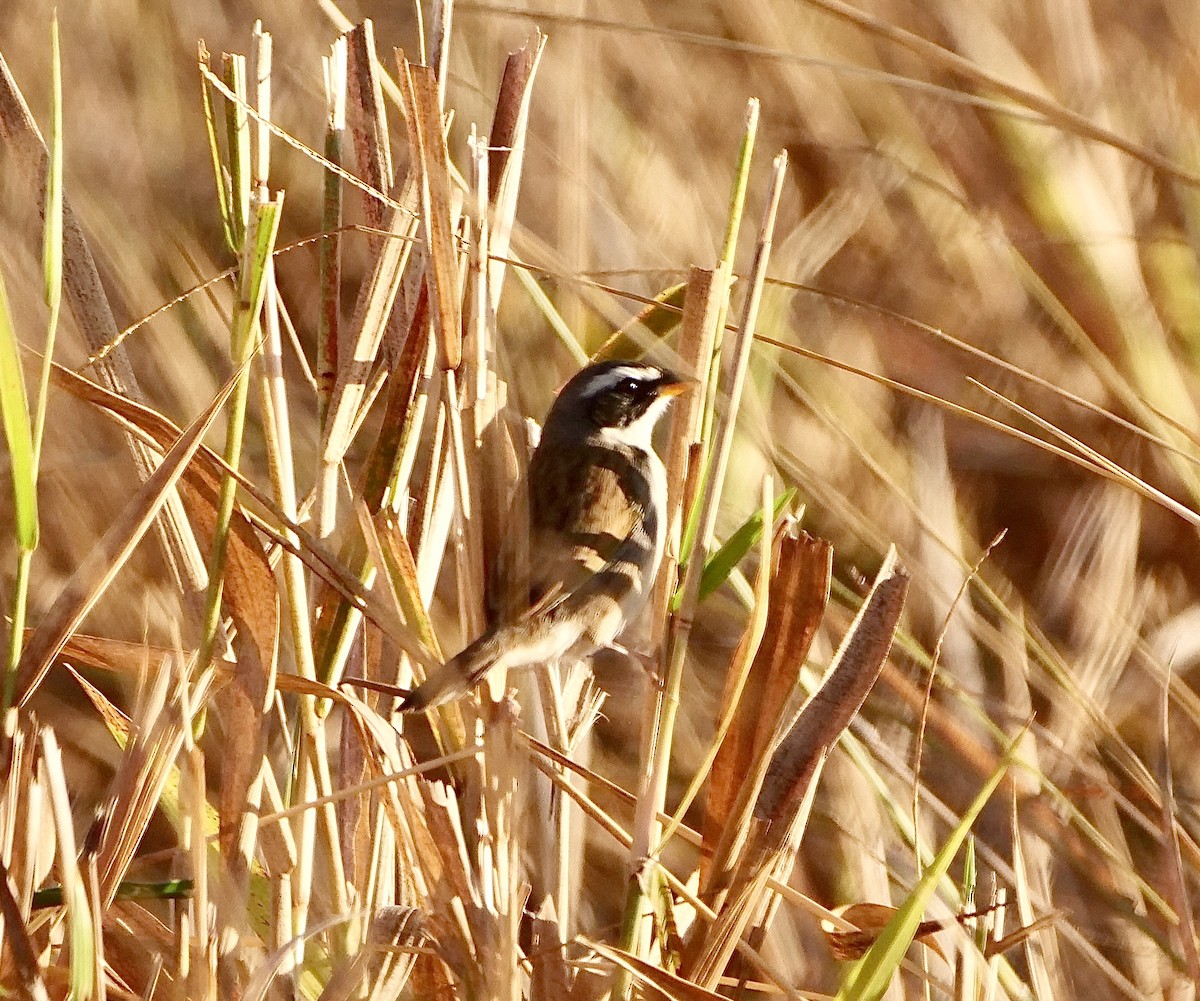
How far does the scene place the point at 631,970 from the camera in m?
1.37

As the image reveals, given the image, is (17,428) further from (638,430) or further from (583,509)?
(638,430)

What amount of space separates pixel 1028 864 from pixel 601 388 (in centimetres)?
109

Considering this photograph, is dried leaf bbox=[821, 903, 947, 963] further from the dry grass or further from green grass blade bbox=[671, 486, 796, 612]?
green grass blade bbox=[671, 486, 796, 612]

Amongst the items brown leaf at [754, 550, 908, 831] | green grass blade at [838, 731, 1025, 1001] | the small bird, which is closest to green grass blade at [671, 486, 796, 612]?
brown leaf at [754, 550, 908, 831]

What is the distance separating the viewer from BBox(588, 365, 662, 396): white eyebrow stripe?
2146 millimetres

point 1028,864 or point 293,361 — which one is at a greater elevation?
point 293,361

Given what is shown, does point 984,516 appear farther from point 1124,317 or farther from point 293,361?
point 293,361

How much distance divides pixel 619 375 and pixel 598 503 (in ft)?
0.72

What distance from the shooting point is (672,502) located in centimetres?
156

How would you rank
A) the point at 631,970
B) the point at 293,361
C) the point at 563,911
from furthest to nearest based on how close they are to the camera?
the point at 293,361
the point at 563,911
the point at 631,970

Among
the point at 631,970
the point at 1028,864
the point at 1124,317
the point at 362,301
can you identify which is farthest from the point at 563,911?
the point at 1124,317

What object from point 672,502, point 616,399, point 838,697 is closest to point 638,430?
point 616,399

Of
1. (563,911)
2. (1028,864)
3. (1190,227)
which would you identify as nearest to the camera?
(563,911)

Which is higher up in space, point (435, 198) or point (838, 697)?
point (435, 198)
